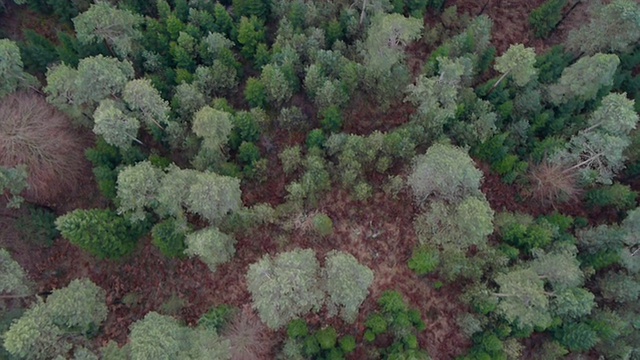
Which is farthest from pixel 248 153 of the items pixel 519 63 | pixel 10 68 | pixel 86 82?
pixel 519 63

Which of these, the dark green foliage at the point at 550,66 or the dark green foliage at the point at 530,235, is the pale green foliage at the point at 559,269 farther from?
the dark green foliage at the point at 550,66

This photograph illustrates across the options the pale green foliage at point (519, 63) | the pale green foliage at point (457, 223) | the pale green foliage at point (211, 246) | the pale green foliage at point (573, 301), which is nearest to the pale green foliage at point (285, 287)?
the pale green foliage at point (211, 246)

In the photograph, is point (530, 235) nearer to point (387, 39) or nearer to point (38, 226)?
point (387, 39)

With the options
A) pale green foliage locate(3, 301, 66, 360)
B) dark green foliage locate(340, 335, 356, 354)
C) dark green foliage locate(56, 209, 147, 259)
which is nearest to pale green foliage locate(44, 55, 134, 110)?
dark green foliage locate(56, 209, 147, 259)

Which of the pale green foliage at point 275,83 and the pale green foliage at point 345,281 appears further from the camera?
the pale green foliage at point 275,83

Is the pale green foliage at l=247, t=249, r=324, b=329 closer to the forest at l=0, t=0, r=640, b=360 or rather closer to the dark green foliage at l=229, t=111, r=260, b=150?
the forest at l=0, t=0, r=640, b=360

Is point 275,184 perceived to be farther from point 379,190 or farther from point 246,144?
point 379,190

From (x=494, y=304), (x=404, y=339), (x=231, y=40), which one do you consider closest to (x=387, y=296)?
(x=404, y=339)
